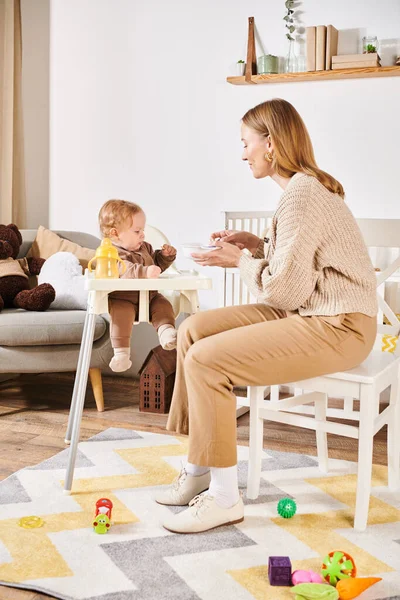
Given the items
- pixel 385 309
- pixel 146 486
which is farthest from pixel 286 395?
pixel 146 486

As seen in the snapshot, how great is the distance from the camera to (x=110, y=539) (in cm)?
184

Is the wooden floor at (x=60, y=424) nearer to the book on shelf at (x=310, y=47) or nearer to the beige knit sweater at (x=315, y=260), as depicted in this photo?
the beige knit sweater at (x=315, y=260)

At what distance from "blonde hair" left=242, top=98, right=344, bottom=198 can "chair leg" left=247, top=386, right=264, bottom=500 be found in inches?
A: 24.4

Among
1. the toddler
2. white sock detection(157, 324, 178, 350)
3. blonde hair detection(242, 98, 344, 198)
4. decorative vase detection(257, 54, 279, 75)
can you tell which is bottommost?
white sock detection(157, 324, 178, 350)

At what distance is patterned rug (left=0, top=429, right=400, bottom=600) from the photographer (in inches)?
63.7

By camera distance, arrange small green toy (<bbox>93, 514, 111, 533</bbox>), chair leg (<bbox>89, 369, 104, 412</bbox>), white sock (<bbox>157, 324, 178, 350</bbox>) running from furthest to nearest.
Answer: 1. chair leg (<bbox>89, 369, 104, 412</bbox>)
2. white sock (<bbox>157, 324, 178, 350</bbox>)
3. small green toy (<bbox>93, 514, 111, 533</bbox>)

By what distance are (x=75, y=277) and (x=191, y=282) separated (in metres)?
1.23

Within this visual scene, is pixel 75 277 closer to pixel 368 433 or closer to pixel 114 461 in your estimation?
pixel 114 461

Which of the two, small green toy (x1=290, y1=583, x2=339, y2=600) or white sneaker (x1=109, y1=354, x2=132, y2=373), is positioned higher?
white sneaker (x1=109, y1=354, x2=132, y2=373)

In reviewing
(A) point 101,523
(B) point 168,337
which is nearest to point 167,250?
(B) point 168,337

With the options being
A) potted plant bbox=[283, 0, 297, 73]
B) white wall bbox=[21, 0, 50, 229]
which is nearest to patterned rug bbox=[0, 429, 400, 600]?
potted plant bbox=[283, 0, 297, 73]

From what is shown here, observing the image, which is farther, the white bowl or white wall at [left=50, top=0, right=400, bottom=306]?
white wall at [left=50, top=0, right=400, bottom=306]

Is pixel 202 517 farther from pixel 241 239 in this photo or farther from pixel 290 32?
pixel 290 32

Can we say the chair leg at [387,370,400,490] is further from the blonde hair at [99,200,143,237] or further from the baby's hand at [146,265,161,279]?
the blonde hair at [99,200,143,237]
